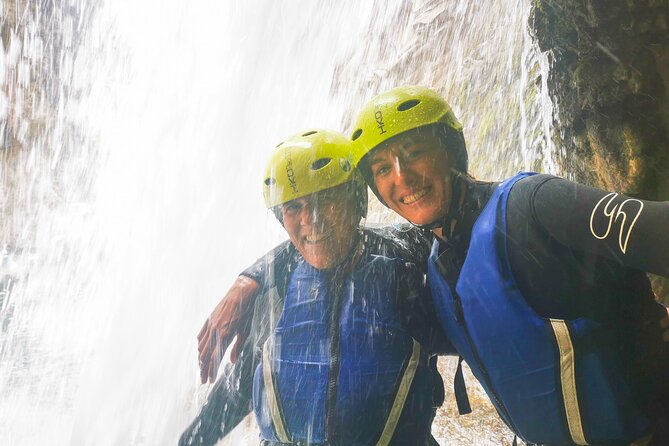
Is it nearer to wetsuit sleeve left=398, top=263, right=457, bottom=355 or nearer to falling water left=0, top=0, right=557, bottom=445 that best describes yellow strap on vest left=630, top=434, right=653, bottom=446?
wetsuit sleeve left=398, top=263, right=457, bottom=355

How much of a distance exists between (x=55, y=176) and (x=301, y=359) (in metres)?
24.6

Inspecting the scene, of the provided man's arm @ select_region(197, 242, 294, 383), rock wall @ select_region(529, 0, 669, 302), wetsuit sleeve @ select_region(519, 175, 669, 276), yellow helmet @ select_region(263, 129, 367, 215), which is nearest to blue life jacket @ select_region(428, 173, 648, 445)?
wetsuit sleeve @ select_region(519, 175, 669, 276)

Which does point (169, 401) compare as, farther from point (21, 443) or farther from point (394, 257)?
point (394, 257)

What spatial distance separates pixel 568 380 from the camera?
1.92 m

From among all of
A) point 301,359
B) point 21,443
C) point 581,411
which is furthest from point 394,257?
point 21,443

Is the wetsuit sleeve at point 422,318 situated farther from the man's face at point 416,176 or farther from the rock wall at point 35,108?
the rock wall at point 35,108

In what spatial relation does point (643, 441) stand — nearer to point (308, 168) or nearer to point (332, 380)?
point (332, 380)

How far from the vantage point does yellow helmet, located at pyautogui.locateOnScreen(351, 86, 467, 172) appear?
2508 mm

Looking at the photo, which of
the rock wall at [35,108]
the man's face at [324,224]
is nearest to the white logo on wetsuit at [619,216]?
the man's face at [324,224]

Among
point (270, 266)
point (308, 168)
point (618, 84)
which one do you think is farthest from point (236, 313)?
point (618, 84)

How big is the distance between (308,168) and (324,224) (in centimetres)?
37

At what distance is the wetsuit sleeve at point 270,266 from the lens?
289cm

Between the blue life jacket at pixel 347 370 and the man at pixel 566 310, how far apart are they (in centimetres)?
37

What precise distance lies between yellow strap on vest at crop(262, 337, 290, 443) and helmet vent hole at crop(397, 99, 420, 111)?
1.58 m
